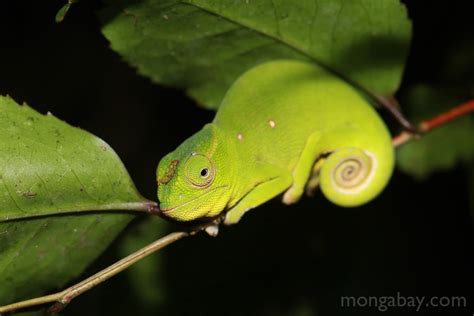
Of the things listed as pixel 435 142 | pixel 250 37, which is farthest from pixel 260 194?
pixel 435 142

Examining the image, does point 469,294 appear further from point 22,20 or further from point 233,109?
point 22,20

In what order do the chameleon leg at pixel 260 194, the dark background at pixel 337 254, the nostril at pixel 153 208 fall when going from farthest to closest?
the dark background at pixel 337 254 → the chameleon leg at pixel 260 194 → the nostril at pixel 153 208

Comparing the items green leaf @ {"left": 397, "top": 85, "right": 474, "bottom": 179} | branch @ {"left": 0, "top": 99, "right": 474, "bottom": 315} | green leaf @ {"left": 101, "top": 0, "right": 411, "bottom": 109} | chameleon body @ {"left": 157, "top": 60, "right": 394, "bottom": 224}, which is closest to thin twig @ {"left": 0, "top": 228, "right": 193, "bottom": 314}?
branch @ {"left": 0, "top": 99, "right": 474, "bottom": 315}

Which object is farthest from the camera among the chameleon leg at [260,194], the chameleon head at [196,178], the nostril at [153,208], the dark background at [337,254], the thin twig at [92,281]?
the dark background at [337,254]

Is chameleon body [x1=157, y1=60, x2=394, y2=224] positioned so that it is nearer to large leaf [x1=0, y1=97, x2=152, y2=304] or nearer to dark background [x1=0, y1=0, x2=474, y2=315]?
large leaf [x1=0, y1=97, x2=152, y2=304]

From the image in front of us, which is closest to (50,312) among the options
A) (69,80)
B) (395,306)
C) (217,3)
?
(217,3)

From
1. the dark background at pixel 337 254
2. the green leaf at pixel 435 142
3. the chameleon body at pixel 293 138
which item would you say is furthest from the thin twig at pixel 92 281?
the green leaf at pixel 435 142

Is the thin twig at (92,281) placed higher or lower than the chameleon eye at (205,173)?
lower

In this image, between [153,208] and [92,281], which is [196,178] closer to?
[153,208]

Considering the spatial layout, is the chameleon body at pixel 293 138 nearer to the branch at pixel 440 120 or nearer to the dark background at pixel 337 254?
the branch at pixel 440 120
